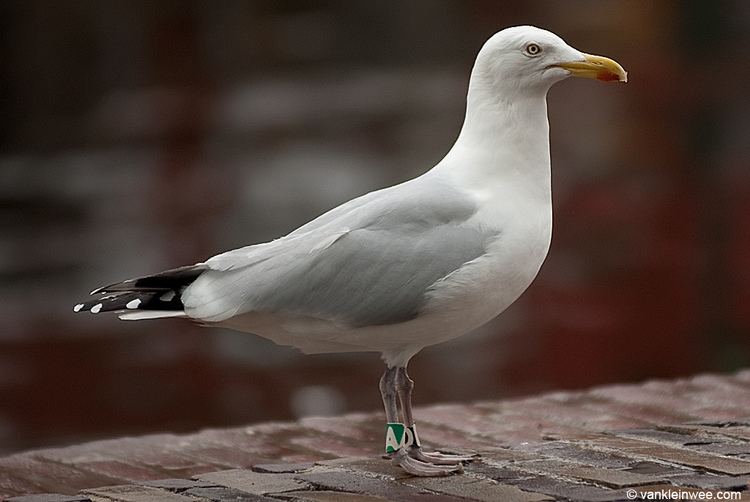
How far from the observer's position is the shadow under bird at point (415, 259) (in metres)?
3.84

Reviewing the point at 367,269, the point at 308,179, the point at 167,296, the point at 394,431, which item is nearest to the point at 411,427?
the point at 394,431

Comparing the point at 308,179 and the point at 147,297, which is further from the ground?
the point at 308,179

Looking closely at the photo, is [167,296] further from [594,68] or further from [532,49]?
[594,68]

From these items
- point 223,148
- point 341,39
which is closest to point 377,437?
point 223,148

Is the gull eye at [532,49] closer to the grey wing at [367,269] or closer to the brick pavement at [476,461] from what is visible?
the grey wing at [367,269]

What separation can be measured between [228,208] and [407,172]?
1925 mm

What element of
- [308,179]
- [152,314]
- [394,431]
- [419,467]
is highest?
[308,179]

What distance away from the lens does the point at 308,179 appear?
15.4m

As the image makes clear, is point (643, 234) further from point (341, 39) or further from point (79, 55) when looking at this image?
point (79, 55)

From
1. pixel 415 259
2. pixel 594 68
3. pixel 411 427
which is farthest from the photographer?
pixel 411 427

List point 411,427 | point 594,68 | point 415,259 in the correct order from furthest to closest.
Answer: point 411,427, point 594,68, point 415,259

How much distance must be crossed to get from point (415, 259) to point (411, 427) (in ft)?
1.81

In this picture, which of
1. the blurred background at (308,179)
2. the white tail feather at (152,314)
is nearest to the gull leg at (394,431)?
the white tail feather at (152,314)

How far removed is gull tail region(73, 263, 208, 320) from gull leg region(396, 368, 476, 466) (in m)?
0.64
